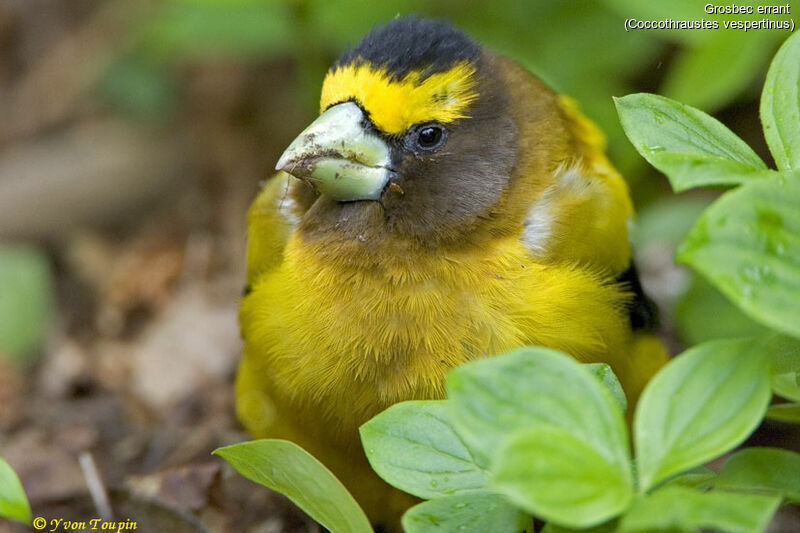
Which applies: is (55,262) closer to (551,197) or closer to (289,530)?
(289,530)

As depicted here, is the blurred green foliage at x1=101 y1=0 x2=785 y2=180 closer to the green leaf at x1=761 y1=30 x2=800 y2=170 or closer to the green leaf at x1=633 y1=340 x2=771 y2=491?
the green leaf at x1=761 y1=30 x2=800 y2=170

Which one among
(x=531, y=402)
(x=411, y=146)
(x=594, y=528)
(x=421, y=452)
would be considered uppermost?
(x=411, y=146)

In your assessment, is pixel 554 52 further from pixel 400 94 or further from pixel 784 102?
pixel 784 102

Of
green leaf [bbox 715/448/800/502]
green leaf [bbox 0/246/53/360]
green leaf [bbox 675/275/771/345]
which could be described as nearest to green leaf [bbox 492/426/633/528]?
green leaf [bbox 715/448/800/502]

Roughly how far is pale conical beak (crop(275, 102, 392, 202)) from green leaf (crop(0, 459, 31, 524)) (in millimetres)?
1163

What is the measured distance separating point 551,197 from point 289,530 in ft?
4.81

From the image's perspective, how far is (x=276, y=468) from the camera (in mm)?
2305

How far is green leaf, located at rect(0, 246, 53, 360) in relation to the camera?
4715mm

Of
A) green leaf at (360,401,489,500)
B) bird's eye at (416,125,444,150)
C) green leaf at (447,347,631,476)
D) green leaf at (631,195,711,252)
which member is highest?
bird's eye at (416,125,444,150)

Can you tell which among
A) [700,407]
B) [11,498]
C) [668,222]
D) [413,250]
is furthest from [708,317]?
[11,498]

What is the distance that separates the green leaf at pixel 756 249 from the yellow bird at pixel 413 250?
113 cm

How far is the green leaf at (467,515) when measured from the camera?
2.09 m

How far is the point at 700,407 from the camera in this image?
1824 mm

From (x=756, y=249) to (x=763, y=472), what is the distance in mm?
499
